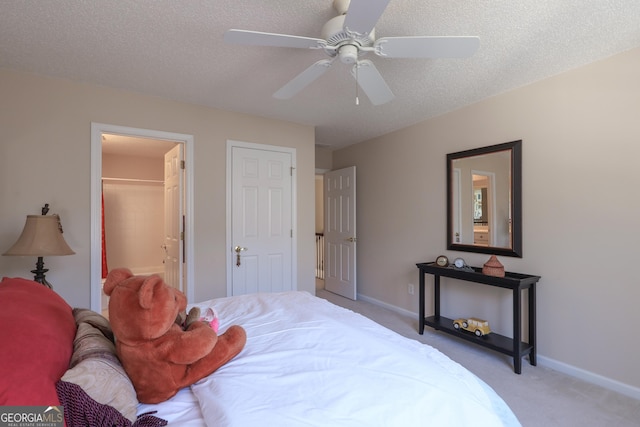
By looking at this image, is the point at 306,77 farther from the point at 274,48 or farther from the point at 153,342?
the point at 153,342

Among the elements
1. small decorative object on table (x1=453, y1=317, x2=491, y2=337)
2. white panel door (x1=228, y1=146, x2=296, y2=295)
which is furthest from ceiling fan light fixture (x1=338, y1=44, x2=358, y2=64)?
small decorative object on table (x1=453, y1=317, x2=491, y2=337)

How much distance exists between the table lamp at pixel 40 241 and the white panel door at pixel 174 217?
107cm

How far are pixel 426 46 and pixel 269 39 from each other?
0.77 metres

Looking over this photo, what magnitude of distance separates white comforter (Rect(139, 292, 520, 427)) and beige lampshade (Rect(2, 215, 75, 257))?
5.66ft

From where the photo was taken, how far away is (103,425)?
80 cm

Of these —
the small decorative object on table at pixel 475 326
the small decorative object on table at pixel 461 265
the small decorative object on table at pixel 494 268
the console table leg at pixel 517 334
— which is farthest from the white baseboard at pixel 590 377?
the small decorative object on table at pixel 461 265

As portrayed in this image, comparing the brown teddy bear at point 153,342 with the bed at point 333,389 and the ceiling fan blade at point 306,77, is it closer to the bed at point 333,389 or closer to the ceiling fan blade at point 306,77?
the bed at point 333,389

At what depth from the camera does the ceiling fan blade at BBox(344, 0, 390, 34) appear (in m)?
1.19

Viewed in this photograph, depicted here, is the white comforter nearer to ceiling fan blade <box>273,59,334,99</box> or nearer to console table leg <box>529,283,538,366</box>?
ceiling fan blade <box>273,59,334,99</box>

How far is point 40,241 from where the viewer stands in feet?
6.98

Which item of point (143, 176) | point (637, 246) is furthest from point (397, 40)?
point (143, 176)

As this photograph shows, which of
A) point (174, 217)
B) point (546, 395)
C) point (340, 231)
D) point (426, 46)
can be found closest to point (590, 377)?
point (546, 395)

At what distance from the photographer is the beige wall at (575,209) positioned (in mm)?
2164

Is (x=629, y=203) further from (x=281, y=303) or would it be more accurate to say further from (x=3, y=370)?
(x=3, y=370)
